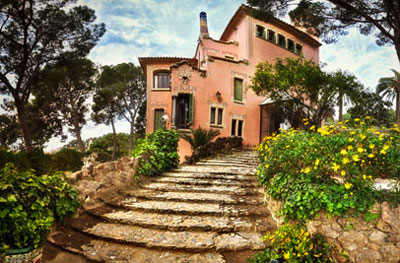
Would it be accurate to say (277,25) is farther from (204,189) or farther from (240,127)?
(204,189)

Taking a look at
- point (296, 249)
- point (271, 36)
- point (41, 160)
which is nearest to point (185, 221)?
point (296, 249)

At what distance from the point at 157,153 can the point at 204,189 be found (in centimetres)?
230

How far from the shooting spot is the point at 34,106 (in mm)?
19703

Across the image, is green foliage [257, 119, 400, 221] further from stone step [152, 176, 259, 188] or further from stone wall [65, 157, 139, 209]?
stone wall [65, 157, 139, 209]

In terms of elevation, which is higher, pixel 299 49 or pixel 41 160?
pixel 299 49

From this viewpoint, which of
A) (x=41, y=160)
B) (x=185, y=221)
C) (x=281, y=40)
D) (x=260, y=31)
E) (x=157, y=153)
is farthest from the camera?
(x=281, y=40)

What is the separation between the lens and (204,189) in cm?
528

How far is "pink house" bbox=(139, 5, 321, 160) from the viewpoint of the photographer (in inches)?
526

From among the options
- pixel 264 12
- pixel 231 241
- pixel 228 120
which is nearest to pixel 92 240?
Answer: pixel 231 241

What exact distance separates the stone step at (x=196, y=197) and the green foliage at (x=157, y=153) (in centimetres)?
121

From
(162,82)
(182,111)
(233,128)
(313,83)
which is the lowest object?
(233,128)

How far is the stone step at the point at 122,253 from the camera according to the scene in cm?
281

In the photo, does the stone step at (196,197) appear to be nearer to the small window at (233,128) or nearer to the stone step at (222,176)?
the stone step at (222,176)

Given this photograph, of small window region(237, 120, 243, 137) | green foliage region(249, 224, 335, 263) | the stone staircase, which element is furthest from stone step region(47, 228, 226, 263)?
small window region(237, 120, 243, 137)
